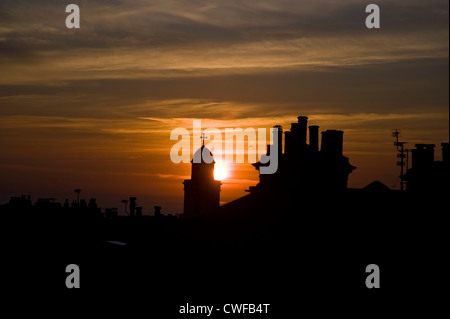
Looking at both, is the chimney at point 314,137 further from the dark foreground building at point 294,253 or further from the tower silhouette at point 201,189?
the tower silhouette at point 201,189

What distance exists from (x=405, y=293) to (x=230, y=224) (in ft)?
36.0

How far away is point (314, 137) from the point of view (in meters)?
44.5

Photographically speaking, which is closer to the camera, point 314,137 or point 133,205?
point 314,137

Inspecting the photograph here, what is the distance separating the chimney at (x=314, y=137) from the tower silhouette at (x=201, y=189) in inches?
911

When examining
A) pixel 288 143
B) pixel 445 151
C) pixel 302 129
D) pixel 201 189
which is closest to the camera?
pixel 445 151

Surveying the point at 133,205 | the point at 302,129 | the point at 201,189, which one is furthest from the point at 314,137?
the point at 133,205

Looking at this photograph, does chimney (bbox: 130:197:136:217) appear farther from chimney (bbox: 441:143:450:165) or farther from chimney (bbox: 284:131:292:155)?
chimney (bbox: 441:143:450:165)

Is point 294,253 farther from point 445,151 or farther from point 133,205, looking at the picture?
point 133,205

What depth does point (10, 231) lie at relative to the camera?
192 ft

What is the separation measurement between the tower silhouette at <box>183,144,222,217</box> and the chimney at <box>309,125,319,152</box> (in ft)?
75.9

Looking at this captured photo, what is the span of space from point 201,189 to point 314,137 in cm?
2424

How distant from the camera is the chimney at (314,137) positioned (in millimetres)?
44438
